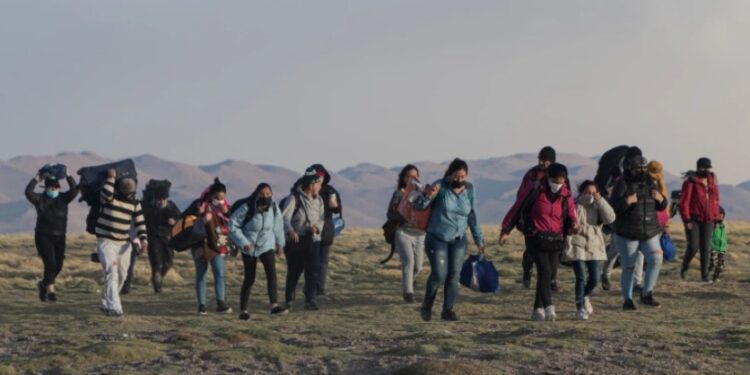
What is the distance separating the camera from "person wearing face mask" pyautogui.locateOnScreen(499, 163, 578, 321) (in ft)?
43.5

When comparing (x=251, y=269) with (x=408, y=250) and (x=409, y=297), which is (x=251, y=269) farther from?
(x=409, y=297)

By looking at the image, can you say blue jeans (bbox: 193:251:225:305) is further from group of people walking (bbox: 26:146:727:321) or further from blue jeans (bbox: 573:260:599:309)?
blue jeans (bbox: 573:260:599:309)

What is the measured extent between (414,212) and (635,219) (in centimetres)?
282

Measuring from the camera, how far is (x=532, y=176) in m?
14.7

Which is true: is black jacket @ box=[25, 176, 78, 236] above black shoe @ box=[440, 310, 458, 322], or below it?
above

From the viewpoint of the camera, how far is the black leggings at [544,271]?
13414 mm

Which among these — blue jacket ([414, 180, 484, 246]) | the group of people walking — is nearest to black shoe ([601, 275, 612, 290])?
the group of people walking

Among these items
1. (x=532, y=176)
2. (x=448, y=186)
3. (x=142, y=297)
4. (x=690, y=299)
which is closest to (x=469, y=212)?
(x=448, y=186)

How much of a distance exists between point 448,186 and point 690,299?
15.7ft

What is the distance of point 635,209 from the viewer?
583 inches

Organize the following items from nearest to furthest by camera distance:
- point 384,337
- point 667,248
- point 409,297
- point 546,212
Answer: point 384,337 < point 546,212 < point 409,297 < point 667,248

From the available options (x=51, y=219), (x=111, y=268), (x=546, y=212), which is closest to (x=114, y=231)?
(x=111, y=268)

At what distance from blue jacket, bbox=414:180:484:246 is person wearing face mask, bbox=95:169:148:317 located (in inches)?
162

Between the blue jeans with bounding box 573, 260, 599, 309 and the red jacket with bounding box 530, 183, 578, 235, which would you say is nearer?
the red jacket with bounding box 530, 183, 578, 235
